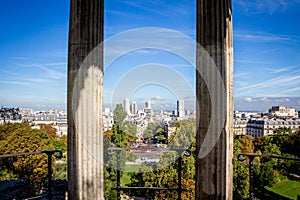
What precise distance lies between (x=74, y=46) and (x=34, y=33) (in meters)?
12.6

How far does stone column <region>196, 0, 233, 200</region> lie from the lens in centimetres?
173

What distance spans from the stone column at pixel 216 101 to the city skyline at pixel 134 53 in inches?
32.6

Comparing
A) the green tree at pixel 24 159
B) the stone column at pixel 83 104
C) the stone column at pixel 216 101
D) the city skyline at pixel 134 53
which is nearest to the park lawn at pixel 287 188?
the city skyline at pixel 134 53

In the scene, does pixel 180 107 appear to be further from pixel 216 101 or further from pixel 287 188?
pixel 287 188

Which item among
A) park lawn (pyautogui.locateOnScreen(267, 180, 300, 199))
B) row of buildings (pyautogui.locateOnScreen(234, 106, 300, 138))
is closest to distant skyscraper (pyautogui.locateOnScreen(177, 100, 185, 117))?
park lawn (pyautogui.locateOnScreen(267, 180, 300, 199))

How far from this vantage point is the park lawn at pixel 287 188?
18780mm

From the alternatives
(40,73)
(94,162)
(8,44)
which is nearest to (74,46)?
(94,162)

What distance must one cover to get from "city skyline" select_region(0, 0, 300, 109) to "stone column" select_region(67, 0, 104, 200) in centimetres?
25

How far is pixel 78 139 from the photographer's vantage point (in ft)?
5.74

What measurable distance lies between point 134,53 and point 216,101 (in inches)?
101

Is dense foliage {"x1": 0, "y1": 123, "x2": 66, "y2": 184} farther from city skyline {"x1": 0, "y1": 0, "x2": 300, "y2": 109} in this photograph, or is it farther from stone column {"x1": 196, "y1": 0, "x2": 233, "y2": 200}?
stone column {"x1": 196, "y1": 0, "x2": 233, "y2": 200}

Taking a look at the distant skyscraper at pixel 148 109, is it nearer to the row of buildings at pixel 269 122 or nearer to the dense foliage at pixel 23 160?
the dense foliage at pixel 23 160

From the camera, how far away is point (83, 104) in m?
1.75

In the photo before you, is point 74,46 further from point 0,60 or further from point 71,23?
point 0,60
